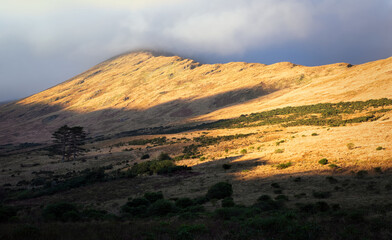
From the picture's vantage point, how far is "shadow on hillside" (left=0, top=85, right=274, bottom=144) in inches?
5281

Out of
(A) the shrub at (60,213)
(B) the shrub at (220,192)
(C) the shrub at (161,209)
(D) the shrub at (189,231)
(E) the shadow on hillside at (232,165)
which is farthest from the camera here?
→ (E) the shadow on hillside at (232,165)

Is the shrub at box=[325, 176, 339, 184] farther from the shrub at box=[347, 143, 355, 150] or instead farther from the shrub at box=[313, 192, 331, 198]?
the shrub at box=[347, 143, 355, 150]

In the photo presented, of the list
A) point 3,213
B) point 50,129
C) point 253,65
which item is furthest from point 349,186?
point 253,65

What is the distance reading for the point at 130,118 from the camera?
150375mm

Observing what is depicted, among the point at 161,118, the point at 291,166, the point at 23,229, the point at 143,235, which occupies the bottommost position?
the point at 291,166

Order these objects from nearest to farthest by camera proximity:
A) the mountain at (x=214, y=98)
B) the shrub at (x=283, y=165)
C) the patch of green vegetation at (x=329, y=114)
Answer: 1. the shrub at (x=283, y=165)
2. the patch of green vegetation at (x=329, y=114)
3. the mountain at (x=214, y=98)

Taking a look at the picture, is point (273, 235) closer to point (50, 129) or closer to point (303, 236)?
point (303, 236)

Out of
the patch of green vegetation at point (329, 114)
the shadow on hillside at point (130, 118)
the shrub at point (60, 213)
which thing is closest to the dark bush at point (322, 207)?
the shrub at point (60, 213)

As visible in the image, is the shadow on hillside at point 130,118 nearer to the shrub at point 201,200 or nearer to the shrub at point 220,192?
the shrub at point 220,192

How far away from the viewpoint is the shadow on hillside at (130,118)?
134125mm

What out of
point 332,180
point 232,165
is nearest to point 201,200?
point 332,180

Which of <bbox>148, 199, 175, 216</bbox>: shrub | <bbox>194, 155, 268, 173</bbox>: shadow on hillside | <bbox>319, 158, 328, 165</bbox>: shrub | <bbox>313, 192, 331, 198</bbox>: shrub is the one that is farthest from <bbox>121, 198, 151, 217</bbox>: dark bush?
<bbox>319, 158, 328, 165</bbox>: shrub

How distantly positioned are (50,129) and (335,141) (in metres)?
174

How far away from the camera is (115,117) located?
523ft
